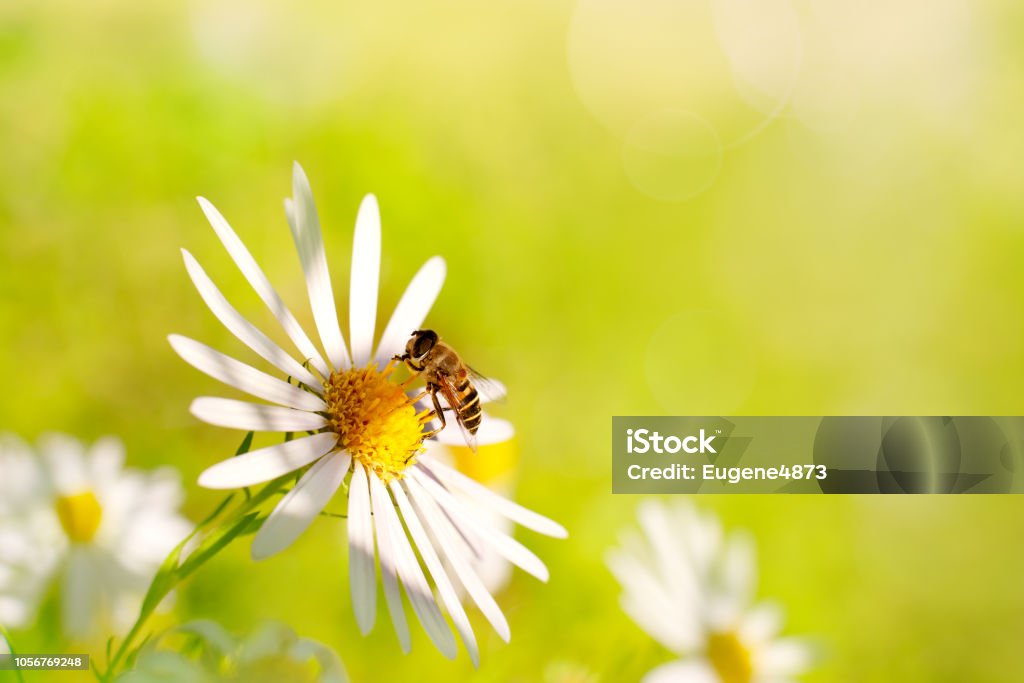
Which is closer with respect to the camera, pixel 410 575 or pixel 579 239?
pixel 410 575

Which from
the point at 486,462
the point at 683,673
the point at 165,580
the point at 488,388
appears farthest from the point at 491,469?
the point at 165,580

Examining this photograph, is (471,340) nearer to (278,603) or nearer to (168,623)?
(278,603)

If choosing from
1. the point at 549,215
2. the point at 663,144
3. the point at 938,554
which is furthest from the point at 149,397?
the point at 938,554

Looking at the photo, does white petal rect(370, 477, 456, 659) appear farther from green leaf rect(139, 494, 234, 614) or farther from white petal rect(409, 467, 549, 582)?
green leaf rect(139, 494, 234, 614)

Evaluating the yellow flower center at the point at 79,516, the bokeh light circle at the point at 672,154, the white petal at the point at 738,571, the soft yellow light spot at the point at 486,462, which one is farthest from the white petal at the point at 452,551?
the bokeh light circle at the point at 672,154

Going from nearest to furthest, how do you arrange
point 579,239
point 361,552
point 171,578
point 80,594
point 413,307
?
point 171,578 → point 361,552 → point 413,307 → point 80,594 → point 579,239

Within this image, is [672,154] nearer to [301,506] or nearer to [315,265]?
[315,265]

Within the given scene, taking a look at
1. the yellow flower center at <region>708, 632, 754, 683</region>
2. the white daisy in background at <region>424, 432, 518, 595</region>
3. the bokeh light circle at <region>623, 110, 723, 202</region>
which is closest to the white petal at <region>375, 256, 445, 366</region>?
the white daisy in background at <region>424, 432, 518, 595</region>

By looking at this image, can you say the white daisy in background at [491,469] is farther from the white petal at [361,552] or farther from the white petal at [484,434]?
the white petal at [361,552]
